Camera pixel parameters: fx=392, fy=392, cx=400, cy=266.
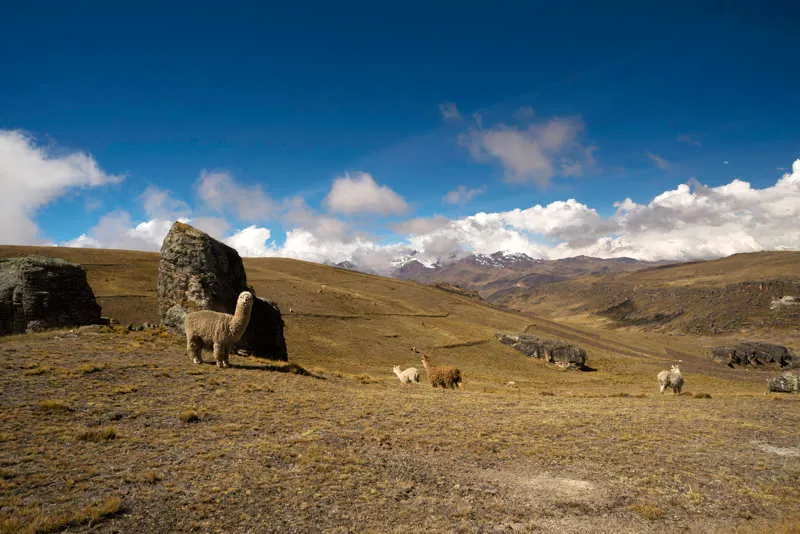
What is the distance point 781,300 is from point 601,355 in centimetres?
12296

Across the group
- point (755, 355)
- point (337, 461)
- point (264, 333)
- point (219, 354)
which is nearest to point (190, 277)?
point (264, 333)

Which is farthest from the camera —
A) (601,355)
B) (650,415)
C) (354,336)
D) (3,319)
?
(601,355)

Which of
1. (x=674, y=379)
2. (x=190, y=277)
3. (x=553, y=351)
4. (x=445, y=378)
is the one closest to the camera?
(x=190, y=277)

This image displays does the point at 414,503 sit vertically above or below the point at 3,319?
below

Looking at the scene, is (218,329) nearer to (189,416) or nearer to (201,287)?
(189,416)

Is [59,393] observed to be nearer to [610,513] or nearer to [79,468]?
[79,468]

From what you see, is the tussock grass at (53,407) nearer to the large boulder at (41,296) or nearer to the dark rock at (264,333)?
the dark rock at (264,333)

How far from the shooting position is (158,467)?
8.38 meters

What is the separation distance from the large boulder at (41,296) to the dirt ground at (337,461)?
21.5 ft

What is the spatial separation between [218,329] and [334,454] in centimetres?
1052

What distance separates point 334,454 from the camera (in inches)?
395

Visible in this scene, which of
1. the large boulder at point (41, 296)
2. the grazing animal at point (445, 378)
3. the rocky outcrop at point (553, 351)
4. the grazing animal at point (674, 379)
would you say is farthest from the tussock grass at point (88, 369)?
the rocky outcrop at point (553, 351)

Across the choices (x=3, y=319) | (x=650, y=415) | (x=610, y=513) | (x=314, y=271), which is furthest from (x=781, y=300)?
(x=3, y=319)

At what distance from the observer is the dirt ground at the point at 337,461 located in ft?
23.2
